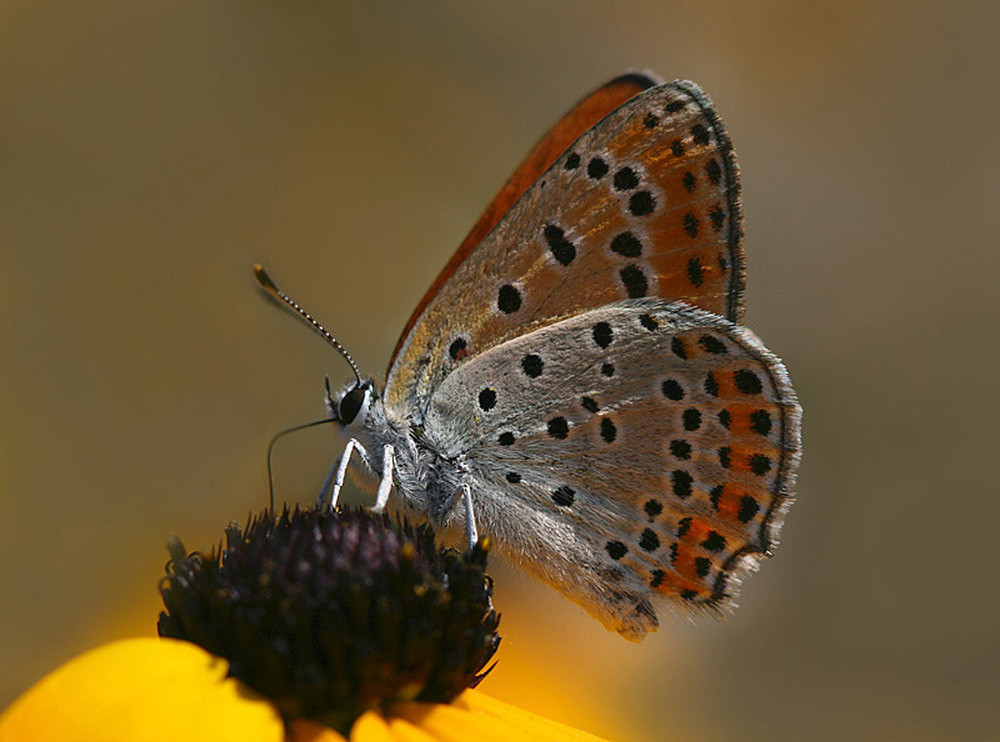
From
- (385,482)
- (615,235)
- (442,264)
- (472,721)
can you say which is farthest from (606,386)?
(442,264)

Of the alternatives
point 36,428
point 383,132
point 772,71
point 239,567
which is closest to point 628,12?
point 772,71

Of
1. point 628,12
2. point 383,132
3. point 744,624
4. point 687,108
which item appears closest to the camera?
point 687,108

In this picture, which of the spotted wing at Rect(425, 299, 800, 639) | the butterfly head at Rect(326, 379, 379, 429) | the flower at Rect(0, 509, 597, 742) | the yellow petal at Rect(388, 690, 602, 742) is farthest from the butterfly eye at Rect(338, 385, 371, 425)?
the yellow petal at Rect(388, 690, 602, 742)

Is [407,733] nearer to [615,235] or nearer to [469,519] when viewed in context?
[469,519]

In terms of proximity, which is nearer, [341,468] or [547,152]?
[341,468]

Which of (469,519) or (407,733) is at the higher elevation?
(469,519)

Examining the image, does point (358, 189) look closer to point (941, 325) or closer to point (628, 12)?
point (628, 12)
